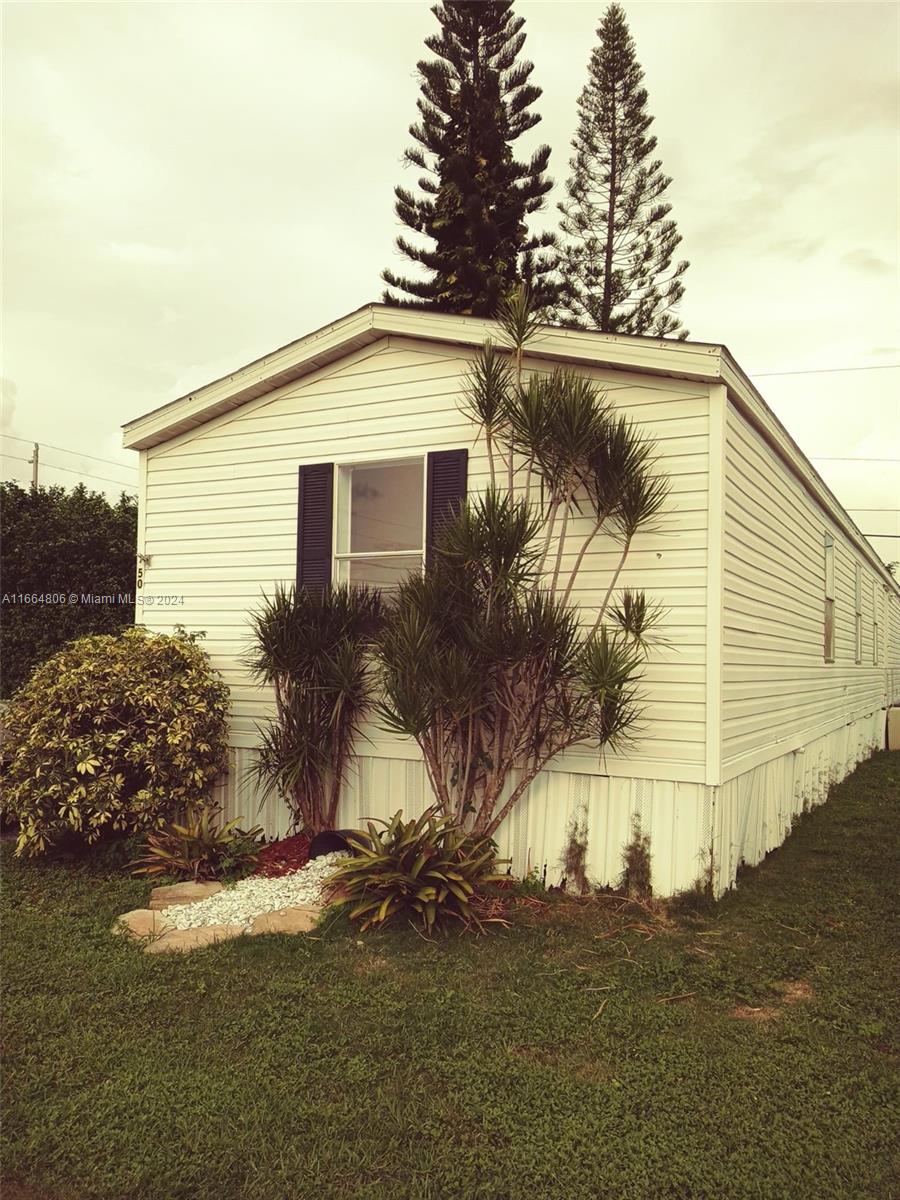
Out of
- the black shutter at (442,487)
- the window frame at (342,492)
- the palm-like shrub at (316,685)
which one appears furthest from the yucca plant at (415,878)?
the window frame at (342,492)

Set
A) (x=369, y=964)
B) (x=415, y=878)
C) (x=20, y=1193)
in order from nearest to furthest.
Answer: (x=20, y=1193)
(x=369, y=964)
(x=415, y=878)

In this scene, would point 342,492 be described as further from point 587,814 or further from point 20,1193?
point 20,1193

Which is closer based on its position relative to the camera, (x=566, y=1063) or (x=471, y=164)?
(x=566, y=1063)

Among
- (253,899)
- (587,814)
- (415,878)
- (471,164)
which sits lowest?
(253,899)

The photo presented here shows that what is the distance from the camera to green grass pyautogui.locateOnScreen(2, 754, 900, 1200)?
93.3 inches

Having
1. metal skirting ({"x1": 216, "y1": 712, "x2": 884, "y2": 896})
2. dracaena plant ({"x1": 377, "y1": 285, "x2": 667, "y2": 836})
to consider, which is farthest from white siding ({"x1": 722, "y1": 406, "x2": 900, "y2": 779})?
dracaena plant ({"x1": 377, "y1": 285, "x2": 667, "y2": 836})

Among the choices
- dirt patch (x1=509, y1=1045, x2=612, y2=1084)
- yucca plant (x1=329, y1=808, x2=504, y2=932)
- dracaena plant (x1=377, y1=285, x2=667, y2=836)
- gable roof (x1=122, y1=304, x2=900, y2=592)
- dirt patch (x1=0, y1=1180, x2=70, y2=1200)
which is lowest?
dirt patch (x1=0, y1=1180, x2=70, y2=1200)

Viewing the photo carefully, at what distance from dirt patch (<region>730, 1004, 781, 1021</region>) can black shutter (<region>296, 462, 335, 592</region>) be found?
12.8 ft

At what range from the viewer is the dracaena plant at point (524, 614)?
4770mm

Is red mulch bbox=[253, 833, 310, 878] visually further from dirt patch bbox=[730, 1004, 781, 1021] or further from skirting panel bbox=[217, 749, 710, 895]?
dirt patch bbox=[730, 1004, 781, 1021]

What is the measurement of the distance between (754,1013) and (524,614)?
2366 millimetres

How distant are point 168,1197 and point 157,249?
8.75m

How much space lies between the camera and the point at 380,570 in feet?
21.7

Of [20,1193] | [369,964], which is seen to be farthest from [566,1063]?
[20,1193]
